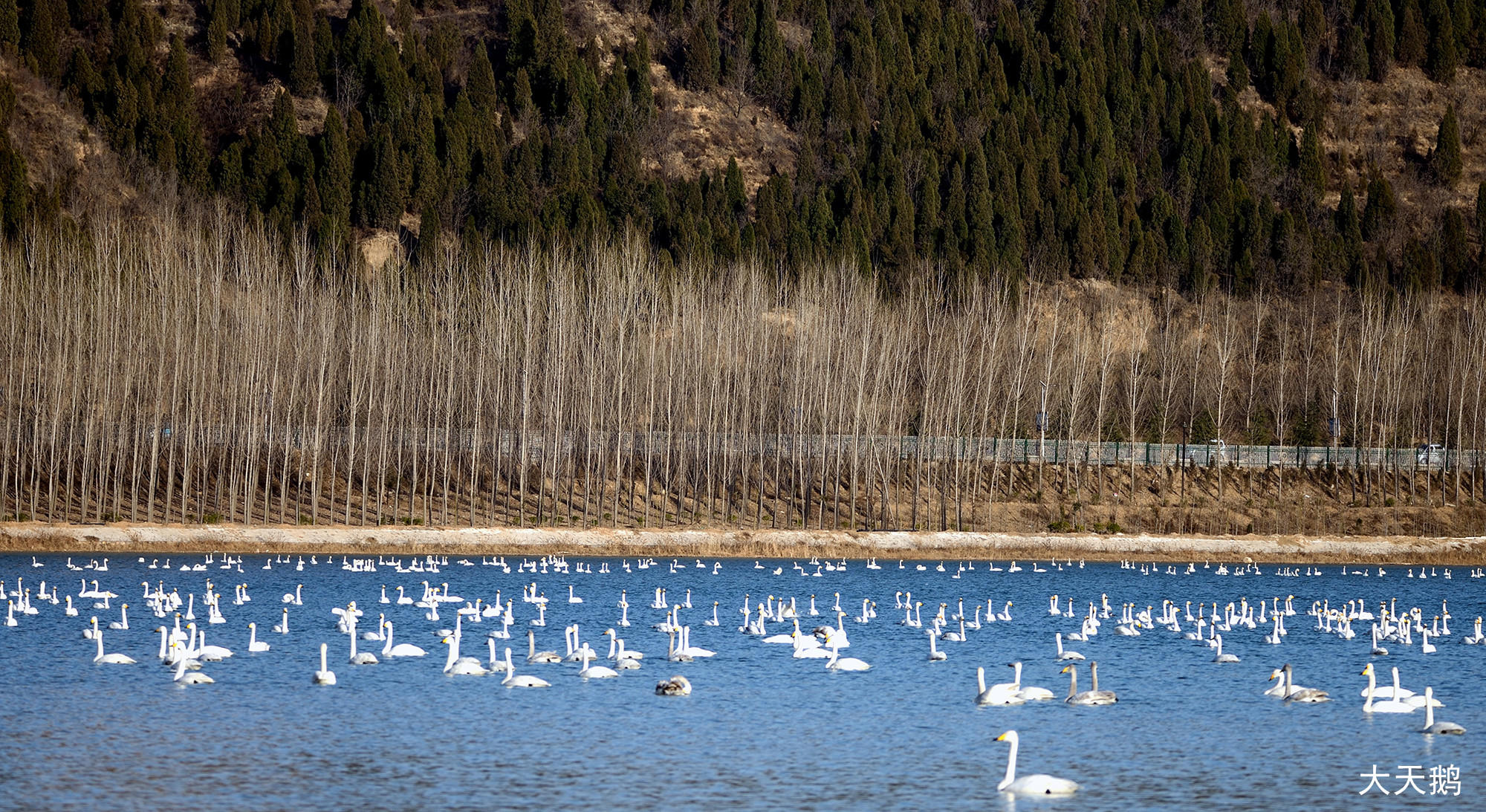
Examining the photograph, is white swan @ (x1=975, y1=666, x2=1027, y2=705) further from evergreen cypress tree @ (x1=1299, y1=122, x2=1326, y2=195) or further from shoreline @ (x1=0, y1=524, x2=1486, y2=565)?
evergreen cypress tree @ (x1=1299, y1=122, x2=1326, y2=195)

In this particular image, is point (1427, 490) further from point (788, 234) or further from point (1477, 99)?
point (1477, 99)

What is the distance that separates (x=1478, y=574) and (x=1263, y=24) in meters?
98.7

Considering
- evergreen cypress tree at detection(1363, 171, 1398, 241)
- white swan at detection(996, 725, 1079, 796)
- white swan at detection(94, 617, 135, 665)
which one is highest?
evergreen cypress tree at detection(1363, 171, 1398, 241)

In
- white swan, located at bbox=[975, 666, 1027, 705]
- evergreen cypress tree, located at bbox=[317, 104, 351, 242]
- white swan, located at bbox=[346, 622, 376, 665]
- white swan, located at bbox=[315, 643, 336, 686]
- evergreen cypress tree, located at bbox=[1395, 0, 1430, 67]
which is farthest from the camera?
evergreen cypress tree, located at bbox=[1395, 0, 1430, 67]

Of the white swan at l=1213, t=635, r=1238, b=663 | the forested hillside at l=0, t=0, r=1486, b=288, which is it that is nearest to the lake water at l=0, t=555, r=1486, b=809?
the white swan at l=1213, t=635, r=1238, b=663

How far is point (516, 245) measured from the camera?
96.8 m

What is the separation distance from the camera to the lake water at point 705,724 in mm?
20516

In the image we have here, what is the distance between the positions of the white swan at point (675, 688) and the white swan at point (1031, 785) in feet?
27.8

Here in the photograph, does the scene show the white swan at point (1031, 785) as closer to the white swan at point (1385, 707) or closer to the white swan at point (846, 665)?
the white swan at point (1385, 707)

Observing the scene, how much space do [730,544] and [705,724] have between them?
36470 millimetres

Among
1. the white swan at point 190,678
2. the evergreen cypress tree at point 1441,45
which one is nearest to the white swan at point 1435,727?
the white swan at point 190,678

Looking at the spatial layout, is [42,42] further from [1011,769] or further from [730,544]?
[1011,769]

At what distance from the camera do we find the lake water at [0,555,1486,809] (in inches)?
808

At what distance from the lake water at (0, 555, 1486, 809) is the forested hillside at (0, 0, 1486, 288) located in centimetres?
5797
